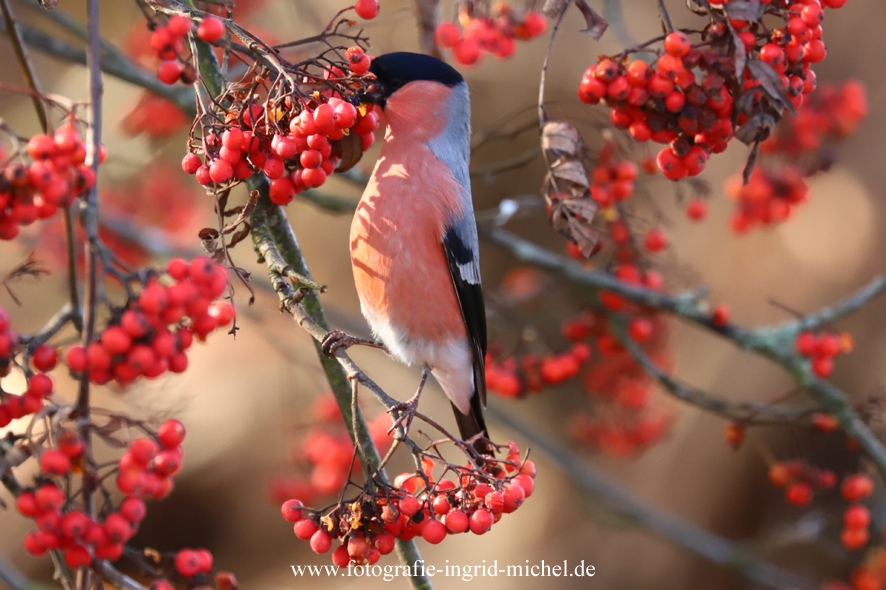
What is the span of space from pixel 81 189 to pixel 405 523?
36.2 inches

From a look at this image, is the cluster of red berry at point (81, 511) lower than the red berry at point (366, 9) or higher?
lower

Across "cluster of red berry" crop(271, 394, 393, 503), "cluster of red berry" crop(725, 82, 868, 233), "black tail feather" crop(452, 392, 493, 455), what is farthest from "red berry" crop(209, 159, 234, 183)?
"cluster of red berry" crop(725, 82, 868, 233)

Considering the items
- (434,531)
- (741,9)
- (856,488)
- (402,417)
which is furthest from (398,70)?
(856,488)

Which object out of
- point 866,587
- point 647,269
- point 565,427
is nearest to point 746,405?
point 647,269

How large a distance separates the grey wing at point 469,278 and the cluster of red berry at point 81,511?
1362mm

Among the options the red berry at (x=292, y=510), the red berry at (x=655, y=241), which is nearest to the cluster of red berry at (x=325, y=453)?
the red berry at (x=655, y=241)

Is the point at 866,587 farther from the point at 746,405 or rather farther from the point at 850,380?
the point at 850,380

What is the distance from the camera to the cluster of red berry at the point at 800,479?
3074mm

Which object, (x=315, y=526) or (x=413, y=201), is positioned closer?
(x=315, y=526)

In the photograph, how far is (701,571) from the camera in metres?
5.23

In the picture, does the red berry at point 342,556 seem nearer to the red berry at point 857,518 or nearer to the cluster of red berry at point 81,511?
the cluster of red berry at point 81,511

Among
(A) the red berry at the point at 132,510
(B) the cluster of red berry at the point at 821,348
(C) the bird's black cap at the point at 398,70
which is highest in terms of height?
(C) the bird's black cap at the point at 398,70

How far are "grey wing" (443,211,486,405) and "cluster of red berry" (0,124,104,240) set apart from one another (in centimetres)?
143

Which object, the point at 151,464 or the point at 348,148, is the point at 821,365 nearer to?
the point at 348,148
